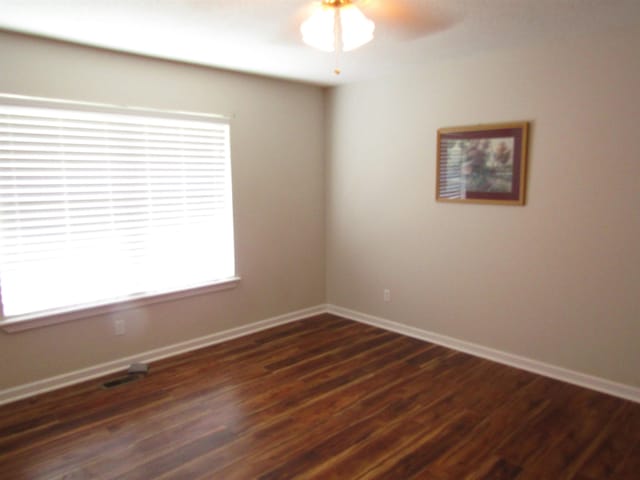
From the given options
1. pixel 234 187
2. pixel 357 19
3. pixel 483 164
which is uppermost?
pixel 357 19

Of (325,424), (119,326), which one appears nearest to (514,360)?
(325,424)

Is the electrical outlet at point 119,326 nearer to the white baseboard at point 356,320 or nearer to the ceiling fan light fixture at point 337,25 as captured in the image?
the white baseboard at point 356,320

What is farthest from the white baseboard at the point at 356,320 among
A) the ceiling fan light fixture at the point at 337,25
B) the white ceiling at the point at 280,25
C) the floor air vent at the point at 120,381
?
the ceiling fan light fixture at the point at 337,25

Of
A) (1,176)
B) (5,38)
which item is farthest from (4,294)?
(5,38)

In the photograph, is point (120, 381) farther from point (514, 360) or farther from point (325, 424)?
point (514, 360)

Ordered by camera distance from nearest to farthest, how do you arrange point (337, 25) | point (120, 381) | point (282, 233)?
point (337, 25) < point (120, 381) < point (282, 233)

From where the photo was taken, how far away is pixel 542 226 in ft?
10.4

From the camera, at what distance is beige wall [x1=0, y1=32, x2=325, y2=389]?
9.77 ft

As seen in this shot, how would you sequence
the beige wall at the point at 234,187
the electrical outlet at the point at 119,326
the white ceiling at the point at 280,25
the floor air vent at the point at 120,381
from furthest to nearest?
1. the electrical outlet at the point at 119,326
2. the floor air vent at the point at 120,381
3. the beige wall at the point at 234,187
4. the white ceiling at the point at 280,25

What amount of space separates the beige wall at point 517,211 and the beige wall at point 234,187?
40 centimetres

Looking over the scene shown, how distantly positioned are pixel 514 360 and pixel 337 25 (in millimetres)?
2723

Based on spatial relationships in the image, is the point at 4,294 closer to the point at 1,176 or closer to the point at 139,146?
the point at 1,176

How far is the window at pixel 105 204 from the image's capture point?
2928 mm

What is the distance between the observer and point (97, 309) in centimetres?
326
